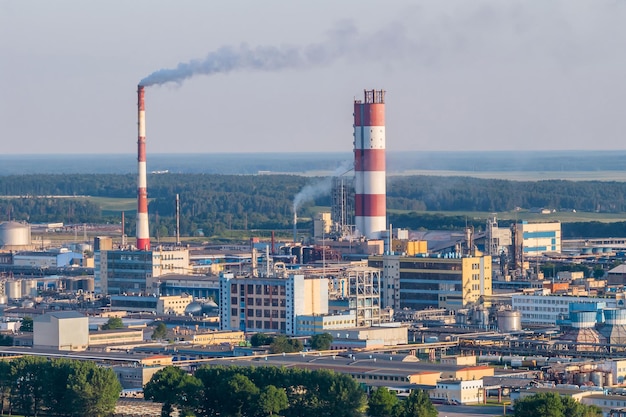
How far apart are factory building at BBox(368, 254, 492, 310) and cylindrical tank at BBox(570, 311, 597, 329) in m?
10.7

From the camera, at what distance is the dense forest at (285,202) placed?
118425 mm

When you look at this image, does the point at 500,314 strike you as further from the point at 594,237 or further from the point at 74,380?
the point at 594,237

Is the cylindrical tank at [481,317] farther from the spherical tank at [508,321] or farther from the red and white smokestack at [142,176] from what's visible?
the red and white smokestack at [142,176]

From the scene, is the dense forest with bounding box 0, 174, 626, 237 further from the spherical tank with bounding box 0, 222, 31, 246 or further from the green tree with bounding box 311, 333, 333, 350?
the green tree with bounding box 311, 333, 333, 350

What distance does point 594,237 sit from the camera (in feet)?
358

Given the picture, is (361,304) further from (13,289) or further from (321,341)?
(13,289)

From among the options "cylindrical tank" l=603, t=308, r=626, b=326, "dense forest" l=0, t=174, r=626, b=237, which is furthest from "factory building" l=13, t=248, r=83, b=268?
"cylindrical tank" l=603, t=308, r=626, b=326

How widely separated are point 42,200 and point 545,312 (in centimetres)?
7818

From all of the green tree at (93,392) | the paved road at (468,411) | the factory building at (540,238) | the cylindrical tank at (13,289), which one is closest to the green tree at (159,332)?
the green tree at (93,392)

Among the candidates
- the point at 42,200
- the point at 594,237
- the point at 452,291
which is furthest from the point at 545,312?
the point at 42,200

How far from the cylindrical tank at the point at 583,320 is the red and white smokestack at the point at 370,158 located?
23177 mm

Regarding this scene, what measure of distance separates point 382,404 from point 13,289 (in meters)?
37.5

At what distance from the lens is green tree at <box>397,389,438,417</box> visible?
4125 cm

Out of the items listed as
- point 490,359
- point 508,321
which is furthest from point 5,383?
point 508,321
